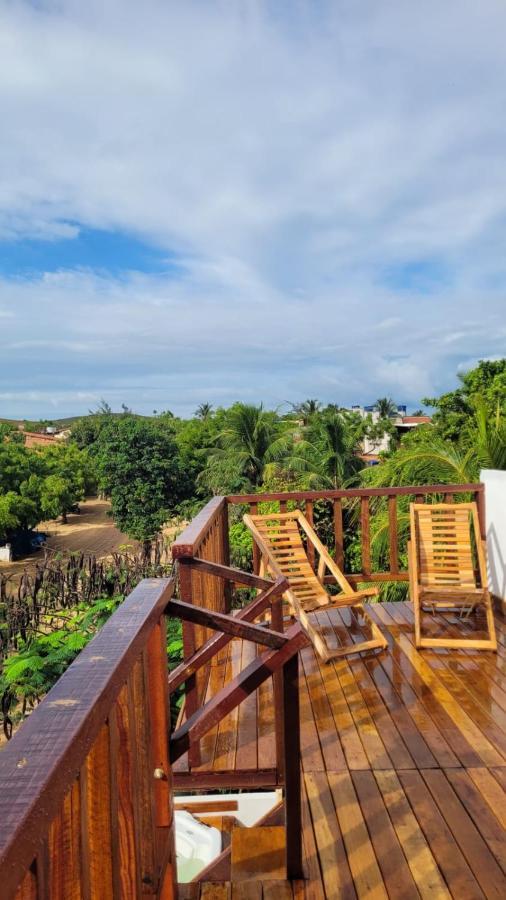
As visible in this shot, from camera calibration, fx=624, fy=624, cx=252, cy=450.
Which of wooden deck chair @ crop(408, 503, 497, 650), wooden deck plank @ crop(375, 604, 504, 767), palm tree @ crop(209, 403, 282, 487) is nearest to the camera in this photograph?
wooden deck plank @ crop(375, 604, 504, 767)

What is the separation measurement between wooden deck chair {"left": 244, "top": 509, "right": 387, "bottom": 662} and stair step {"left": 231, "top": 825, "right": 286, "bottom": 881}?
5.09ft

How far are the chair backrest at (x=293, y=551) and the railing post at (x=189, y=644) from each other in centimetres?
147

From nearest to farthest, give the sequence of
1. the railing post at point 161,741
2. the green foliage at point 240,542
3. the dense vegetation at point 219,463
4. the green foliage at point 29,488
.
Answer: the railing post at point 161,741, the dense vegetation at point 219,463, the green foliage at point 240,542, the green foliage at point 29,488

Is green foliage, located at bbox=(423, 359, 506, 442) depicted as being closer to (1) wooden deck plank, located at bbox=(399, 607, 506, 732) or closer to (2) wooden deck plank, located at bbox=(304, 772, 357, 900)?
(1) wooden deck plank, located at bbox=(399, 607, 506, 732)

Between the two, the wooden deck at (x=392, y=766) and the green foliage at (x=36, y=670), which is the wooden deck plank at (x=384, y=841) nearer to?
the wooden deck at (x=392, y=766)

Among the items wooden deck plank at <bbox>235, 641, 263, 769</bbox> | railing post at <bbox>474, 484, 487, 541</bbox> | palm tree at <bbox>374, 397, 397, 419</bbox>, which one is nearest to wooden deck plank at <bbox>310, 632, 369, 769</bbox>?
wooden deck plank at <bbox>235, 641, 263, 769</bbox>

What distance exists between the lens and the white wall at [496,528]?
4688 millimetres

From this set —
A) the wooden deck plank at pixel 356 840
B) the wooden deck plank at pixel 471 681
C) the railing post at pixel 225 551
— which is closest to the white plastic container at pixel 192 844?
the wooden deck plank at pixel 356 840

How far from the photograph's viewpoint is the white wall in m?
4.69

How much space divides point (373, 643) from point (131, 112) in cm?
1469

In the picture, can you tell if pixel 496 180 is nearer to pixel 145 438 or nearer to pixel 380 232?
pixel 380 232

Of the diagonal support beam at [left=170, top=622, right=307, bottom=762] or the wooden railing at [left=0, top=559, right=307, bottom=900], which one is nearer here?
the wooden railing at [left=0, top=559, right=307, bottom=900]

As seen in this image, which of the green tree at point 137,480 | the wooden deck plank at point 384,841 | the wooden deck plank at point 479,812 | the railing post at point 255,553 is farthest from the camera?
the green tree at point 137,480

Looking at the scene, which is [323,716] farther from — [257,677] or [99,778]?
[99,778]
